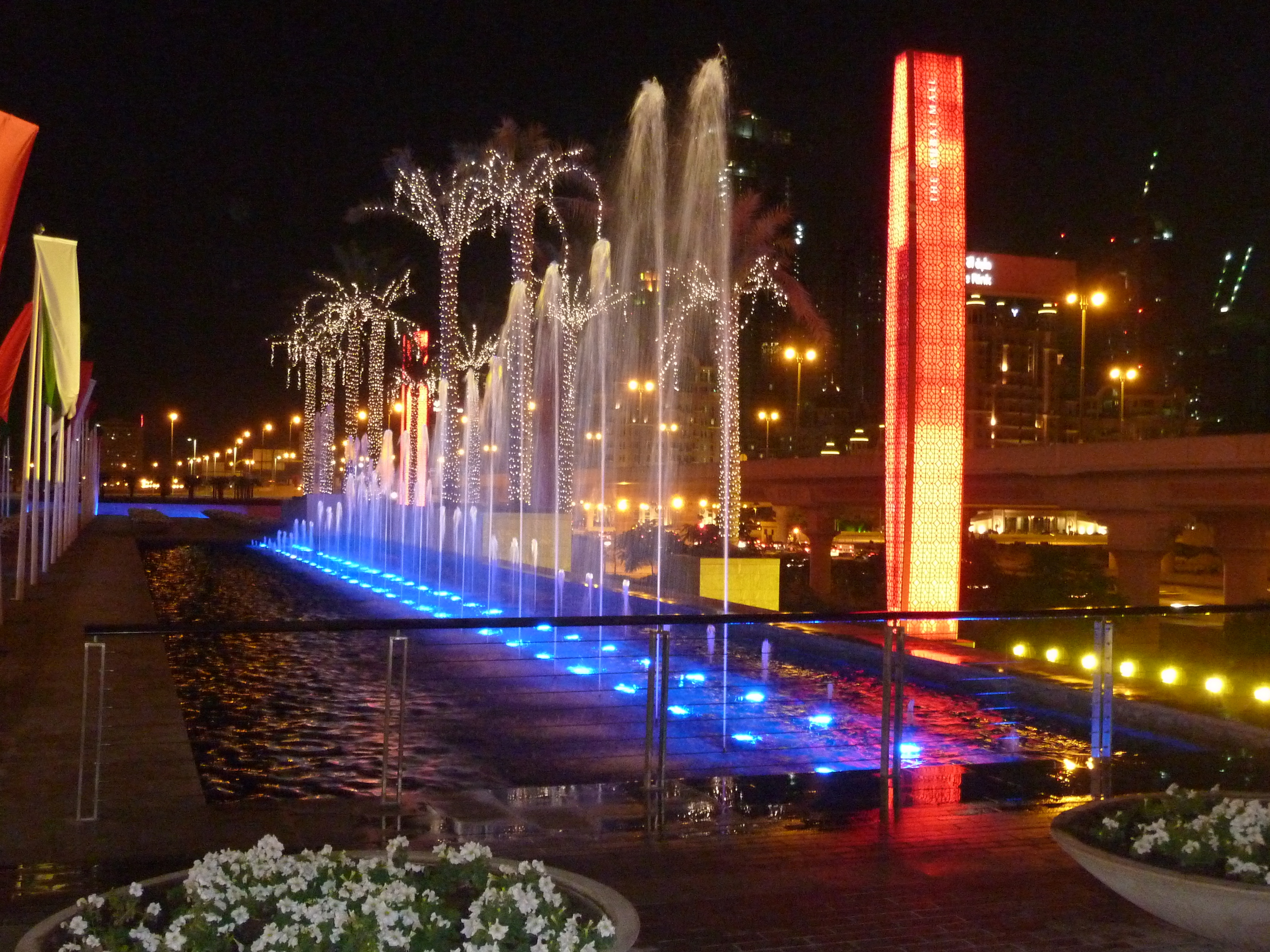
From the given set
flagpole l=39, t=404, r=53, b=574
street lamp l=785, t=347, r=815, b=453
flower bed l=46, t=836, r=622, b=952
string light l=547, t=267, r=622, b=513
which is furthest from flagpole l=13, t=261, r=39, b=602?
street lamp l=785, t=347, r=815, b=453

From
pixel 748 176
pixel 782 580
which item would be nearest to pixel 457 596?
pixel 782 580

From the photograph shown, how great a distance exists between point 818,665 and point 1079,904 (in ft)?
33.2

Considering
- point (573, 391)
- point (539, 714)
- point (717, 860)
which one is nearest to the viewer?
point (717, 860)

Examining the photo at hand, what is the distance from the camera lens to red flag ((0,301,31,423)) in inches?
843

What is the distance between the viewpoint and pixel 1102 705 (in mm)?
8945

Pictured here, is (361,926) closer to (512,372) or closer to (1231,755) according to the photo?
(1231,755)

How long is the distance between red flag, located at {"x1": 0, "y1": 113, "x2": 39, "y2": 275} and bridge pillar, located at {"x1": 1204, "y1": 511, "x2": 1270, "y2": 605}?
118ft

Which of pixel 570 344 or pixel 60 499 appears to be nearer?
pixel 60 499

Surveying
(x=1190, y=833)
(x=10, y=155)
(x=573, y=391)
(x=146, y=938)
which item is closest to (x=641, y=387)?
(x=573, y=391)

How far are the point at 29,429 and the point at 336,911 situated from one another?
25.5 metres

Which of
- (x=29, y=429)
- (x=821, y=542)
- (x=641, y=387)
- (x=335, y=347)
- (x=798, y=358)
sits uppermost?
(x=798, y=358)

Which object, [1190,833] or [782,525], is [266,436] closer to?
[782,525]

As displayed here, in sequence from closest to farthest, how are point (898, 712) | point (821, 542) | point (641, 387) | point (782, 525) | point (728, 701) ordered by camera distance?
point (898, 712), point (728, 701), point (821, 542), point (641, 387), point (782, 525)

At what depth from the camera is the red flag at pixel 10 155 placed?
348 inches
